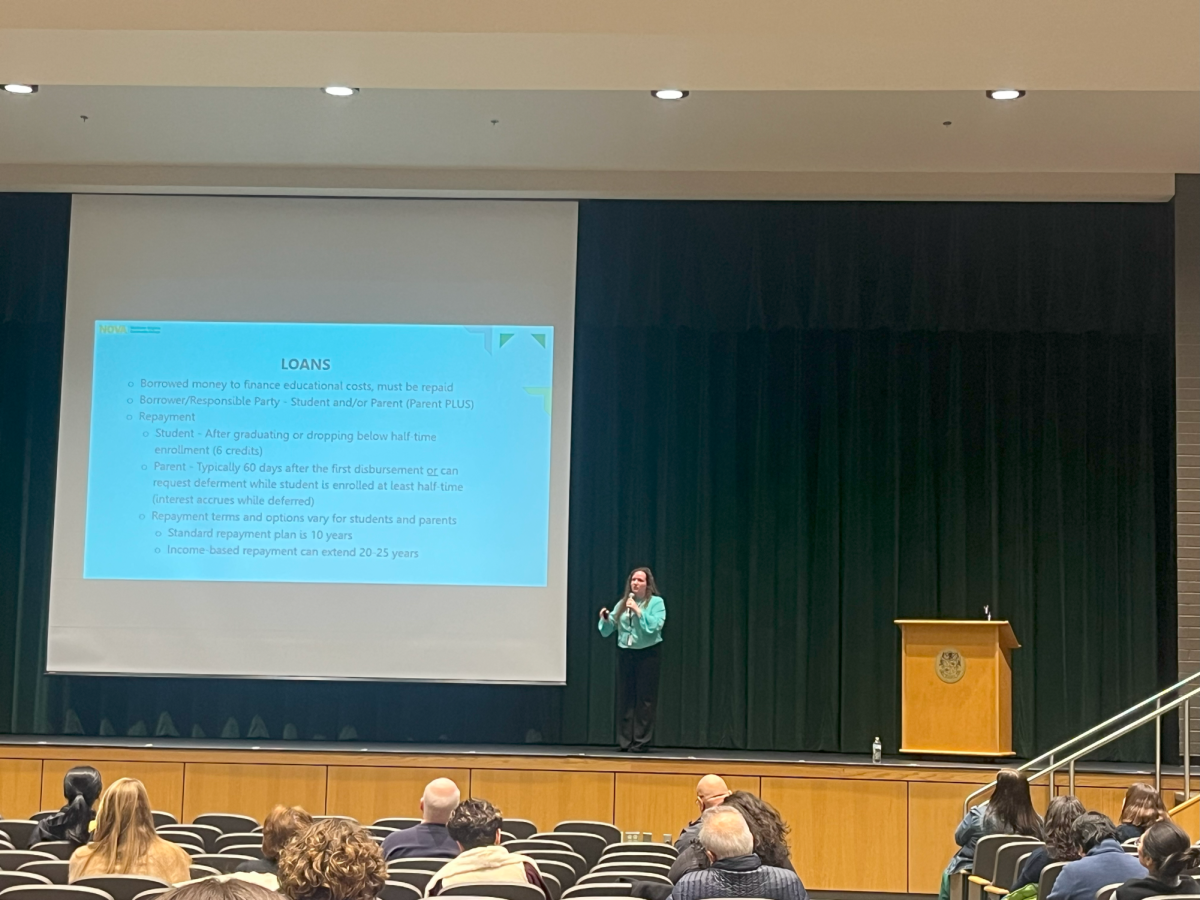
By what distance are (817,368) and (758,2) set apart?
4.74 metres

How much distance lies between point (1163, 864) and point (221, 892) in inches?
131

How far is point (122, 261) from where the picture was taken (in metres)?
9.98

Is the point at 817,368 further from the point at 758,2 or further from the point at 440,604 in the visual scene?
the point at 758,2

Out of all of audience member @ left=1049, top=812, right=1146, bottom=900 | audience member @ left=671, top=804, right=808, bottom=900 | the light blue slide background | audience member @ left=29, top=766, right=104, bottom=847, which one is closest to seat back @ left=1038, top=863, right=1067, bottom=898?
audience member @ left=1049, top=812, right=1146, bottom=900

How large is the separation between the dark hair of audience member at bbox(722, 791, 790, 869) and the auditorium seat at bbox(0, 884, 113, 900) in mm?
2093

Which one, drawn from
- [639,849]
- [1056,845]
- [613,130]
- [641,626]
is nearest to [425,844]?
[639,849]

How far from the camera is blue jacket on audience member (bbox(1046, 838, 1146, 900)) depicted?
4.47m

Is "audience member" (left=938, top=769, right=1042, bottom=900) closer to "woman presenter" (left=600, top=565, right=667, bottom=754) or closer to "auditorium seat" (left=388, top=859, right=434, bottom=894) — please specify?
"auditorium seat" (left=388, top=859, right=434, bottom=894)

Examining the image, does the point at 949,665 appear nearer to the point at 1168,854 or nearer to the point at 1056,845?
the point at 1056,845

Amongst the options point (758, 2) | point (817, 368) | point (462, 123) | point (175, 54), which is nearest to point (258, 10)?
point (175, 54)

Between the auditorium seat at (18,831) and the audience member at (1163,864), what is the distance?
4227mm

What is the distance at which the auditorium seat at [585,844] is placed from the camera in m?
6.10

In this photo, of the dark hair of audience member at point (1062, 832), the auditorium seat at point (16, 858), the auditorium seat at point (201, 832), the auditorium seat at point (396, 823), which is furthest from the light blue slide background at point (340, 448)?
the auditorium seat at point (16, 858)

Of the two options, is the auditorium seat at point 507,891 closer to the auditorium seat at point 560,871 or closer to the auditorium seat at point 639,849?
the auditorium seat at point 560,871
